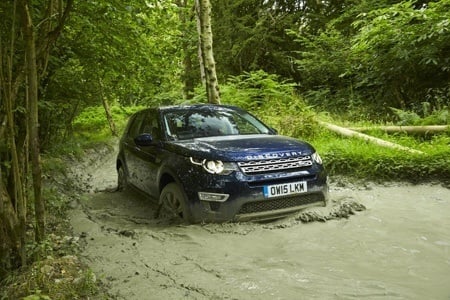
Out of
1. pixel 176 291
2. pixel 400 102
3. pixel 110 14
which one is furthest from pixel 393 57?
pixel 176 291

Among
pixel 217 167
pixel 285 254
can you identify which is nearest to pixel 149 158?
pixel 217 167

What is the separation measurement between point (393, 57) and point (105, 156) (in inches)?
382

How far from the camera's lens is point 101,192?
26.6 ft

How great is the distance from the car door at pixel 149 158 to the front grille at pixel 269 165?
1391mm

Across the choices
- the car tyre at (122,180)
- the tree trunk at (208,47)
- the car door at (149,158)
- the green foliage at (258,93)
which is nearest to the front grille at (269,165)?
the car door at (149,158)

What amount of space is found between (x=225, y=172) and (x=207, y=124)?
136cm

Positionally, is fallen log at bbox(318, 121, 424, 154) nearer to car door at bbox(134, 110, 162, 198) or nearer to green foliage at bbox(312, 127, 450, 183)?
green foliage at bbox(312, 127, 450, 183)

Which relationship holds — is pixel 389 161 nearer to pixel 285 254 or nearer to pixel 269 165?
pixel 269 165

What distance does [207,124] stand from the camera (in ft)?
19.7

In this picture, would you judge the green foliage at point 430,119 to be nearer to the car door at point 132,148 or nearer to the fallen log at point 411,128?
the fallen log at point 411,128

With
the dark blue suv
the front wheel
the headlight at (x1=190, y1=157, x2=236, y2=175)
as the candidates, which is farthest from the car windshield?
the headlight at (x1=190, y1=157, x2=236, y2=175)

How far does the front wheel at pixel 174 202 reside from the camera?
4.98 metres

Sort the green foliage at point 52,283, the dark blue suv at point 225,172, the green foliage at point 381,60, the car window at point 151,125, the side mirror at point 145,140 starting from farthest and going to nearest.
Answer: the green foliage at point 381,60, the car window at point 151,125, the side mirror at point 145,140, the dark blue suv at point 225,172, the green foliage at point 52,283

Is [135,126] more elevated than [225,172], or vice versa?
[135,126]
